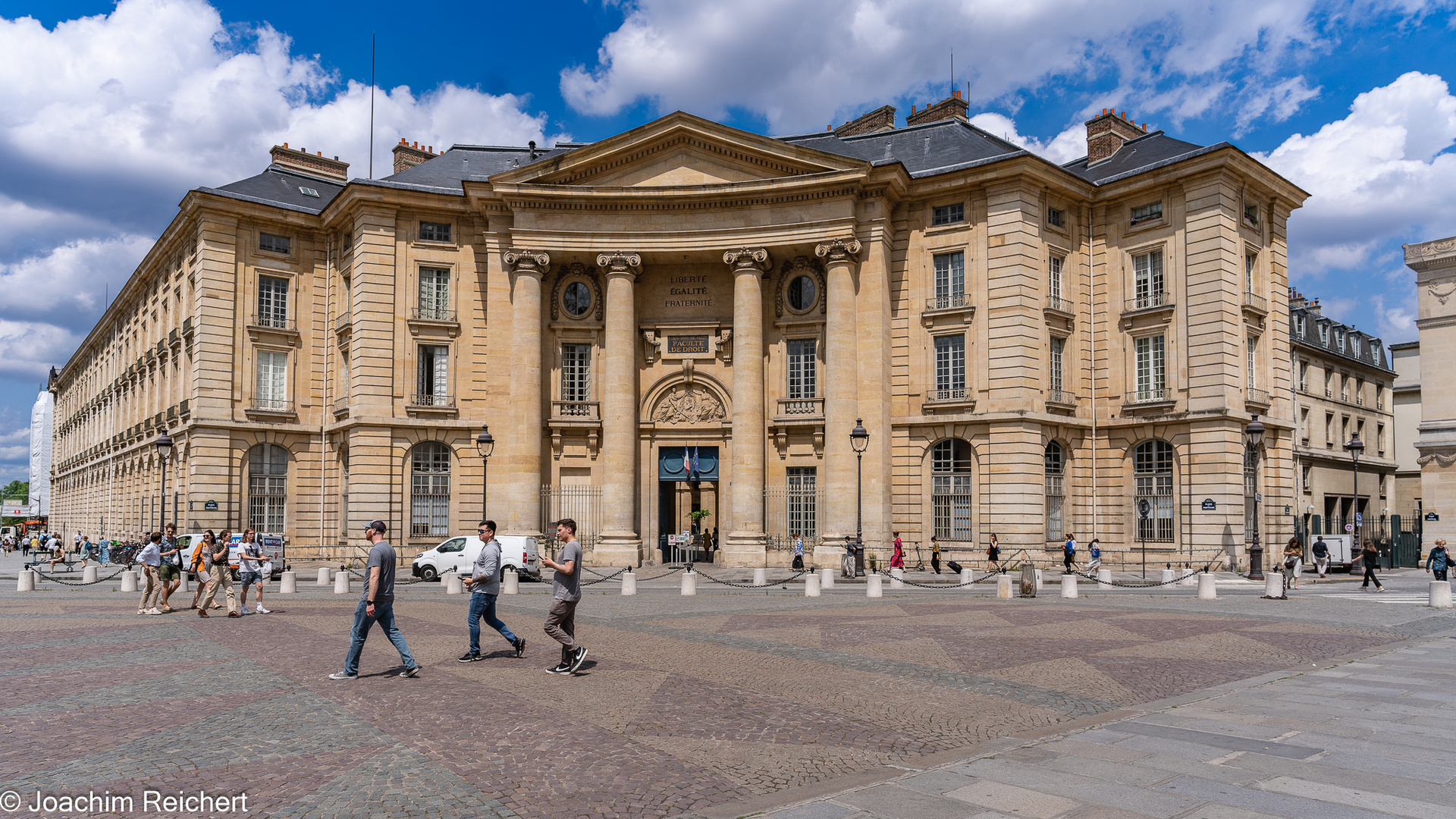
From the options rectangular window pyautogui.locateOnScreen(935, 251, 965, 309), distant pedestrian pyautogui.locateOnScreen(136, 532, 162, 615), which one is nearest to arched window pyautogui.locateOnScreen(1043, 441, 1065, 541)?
rectangular window pyautogui.locateOnScreen(935, 251, 965, 309)

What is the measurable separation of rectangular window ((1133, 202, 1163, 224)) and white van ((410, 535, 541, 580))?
82.0 feet

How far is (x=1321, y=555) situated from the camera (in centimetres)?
3378

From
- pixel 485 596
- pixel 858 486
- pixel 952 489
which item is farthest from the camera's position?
pixel 952 489

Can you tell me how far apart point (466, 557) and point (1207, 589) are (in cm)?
2104

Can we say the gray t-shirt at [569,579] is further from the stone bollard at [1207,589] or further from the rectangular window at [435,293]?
the rectangular window at [435,293]

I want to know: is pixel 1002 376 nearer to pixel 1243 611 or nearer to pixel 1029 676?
pixel 1243 611

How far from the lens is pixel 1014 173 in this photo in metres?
35.1

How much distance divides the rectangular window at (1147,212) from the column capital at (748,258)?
1391cm

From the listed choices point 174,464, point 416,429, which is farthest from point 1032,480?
point 174,464

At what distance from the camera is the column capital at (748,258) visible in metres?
37.2

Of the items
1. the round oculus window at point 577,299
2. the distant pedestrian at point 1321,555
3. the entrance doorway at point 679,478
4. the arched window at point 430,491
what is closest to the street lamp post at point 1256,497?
the distant pedestrian at point 1321,555

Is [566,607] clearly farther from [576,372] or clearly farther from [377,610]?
[576,372]

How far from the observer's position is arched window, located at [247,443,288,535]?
40.6 metres

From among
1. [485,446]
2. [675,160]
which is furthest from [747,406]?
[675,160]
